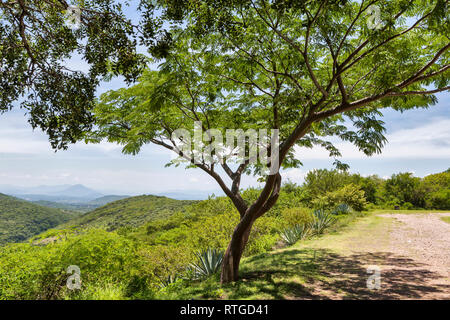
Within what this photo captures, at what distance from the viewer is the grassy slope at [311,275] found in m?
4.95

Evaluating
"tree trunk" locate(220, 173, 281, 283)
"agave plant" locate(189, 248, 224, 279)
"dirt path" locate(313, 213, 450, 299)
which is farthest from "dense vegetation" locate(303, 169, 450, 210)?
"tree trunk" locate(220, 173, 281, 283)

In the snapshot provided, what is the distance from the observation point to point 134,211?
67938mm

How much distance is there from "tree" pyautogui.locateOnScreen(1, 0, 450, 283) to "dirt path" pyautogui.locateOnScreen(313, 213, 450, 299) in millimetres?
2473

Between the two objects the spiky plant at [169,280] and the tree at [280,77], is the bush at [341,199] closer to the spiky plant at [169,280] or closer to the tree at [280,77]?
the tree at [280,77]

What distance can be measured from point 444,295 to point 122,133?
8364 millimetres

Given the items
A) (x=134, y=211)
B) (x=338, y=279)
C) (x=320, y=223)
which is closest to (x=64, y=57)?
(x=338, y=279)

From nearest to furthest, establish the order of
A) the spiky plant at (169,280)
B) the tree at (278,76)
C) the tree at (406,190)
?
the tree at (278,76) < the spiky plant at (169,280) < the tree at (406,190)

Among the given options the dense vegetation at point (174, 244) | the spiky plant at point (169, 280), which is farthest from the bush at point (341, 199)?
the spiky plant at point (169, 280)

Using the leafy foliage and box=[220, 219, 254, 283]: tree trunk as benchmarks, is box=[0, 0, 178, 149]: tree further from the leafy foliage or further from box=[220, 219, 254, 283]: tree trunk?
the leafy foliage

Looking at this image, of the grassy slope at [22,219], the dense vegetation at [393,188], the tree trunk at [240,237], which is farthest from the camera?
the grassy slope at [22,219]

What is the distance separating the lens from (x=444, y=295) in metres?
4.58

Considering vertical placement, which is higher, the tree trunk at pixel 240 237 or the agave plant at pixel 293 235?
the tree trunk at pixel 240 237

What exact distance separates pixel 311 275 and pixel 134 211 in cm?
6845

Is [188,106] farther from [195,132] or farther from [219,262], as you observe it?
[219,262]
